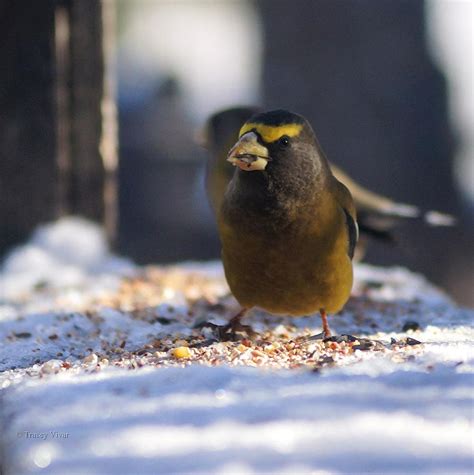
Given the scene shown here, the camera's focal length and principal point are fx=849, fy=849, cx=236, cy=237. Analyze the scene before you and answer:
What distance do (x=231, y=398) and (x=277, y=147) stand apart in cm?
110

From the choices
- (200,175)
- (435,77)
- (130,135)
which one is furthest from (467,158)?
(130,135)

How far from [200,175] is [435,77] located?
3386 millimetres

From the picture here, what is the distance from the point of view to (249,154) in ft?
9.69

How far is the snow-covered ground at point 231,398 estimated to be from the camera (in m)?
1.95

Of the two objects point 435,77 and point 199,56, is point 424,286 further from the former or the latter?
point 199,56

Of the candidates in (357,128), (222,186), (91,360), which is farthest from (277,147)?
(357,128)

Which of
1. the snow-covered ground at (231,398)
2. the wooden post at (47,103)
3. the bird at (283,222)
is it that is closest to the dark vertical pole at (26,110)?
the wooden post at (47,103)

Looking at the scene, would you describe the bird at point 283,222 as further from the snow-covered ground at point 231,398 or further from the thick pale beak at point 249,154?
the snow-covered ground at point 231,398

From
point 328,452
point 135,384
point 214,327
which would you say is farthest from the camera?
point 214,327

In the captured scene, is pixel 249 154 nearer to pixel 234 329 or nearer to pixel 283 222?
pixel 283 222

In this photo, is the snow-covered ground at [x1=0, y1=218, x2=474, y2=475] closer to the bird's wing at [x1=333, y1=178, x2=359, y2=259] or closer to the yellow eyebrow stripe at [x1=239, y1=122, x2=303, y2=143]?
the bird's wing at [x1=333, y1=178, x2=359, y2=259]

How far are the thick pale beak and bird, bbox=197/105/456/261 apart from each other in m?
1.55

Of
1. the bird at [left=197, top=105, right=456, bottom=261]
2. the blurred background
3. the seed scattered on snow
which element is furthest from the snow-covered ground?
the blurred background

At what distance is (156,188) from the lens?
10.7 meters
